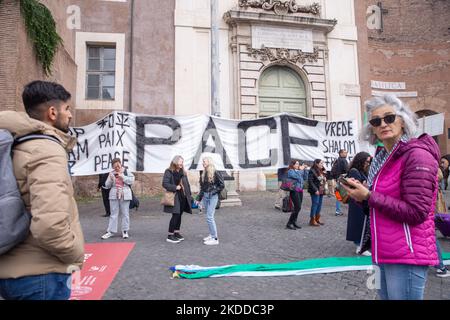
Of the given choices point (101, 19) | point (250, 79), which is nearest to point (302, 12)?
point (250, 79)

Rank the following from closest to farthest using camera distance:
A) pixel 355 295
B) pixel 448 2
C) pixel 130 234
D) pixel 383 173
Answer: pixel 383 173, pixel 355 295, pixel 130 234, pixel 448 2

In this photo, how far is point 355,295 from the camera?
3.77m

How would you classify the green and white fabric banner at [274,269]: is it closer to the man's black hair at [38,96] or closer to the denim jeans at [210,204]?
the denim jeans at [210,204]

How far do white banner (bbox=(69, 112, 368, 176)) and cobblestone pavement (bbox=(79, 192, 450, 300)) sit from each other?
1.56 m

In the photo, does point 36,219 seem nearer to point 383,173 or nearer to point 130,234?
point 383,173

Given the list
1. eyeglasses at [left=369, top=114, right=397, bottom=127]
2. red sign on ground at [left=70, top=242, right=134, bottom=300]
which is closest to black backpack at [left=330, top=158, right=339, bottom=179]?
red sign on ground at [left=70, top=242, right=134, bottom=300]

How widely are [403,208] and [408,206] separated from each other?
0.03 meters

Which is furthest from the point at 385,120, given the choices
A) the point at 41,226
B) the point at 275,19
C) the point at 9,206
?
the point at 275,19

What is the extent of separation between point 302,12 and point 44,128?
1747 centimetres

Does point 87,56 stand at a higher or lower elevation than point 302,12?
lower

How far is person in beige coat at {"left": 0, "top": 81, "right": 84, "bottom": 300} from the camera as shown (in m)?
1.64

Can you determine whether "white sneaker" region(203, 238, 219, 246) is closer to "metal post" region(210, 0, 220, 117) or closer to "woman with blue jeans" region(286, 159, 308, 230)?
"woman with blue jeans" region(286, 159, 308, 230)

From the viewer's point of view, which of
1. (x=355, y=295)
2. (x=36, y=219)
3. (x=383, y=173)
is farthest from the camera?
(x=355, y=295)

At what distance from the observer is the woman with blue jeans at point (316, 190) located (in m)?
8.00
